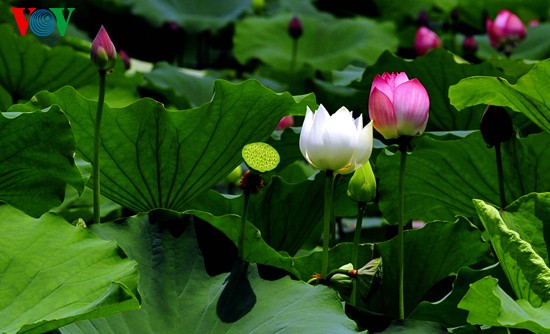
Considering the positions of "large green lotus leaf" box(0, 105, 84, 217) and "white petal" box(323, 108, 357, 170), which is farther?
"large green lotus leaf" box(0, 105, 84, 217)

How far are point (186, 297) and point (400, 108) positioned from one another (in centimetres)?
36

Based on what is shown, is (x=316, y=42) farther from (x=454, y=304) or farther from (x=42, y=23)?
(x=454, y=304)

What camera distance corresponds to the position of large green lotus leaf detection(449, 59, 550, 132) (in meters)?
1.47

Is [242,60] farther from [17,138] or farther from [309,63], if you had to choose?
[17,138]

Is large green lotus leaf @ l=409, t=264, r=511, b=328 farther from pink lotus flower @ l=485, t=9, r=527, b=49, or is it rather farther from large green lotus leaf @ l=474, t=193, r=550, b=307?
pink lotus flower @ l=485, t=9, r=527, b=49

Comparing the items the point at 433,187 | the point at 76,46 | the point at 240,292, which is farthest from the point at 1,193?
the point at 76,46

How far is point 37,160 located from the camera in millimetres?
1396

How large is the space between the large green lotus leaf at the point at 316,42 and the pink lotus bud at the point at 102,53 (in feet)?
8.46

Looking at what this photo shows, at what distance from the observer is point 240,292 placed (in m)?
1.26

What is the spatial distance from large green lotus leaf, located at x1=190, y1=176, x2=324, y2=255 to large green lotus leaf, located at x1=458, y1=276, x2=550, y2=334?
0.54 m

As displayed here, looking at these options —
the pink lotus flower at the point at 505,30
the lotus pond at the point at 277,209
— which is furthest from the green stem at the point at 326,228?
the pink lotus flower at the point at 505,30

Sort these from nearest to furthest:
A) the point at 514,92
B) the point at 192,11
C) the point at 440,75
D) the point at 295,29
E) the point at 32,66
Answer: the point at 514,92, the point at 440,75, the point at 32,66, the point at 295,29, the point at 192,11

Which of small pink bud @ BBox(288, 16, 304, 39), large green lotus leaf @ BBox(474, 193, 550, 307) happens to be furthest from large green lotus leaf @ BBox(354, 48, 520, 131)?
small pink bud @ BBox(288, 16, 304, 39)

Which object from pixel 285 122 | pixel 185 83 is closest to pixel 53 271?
pixel 285 122
